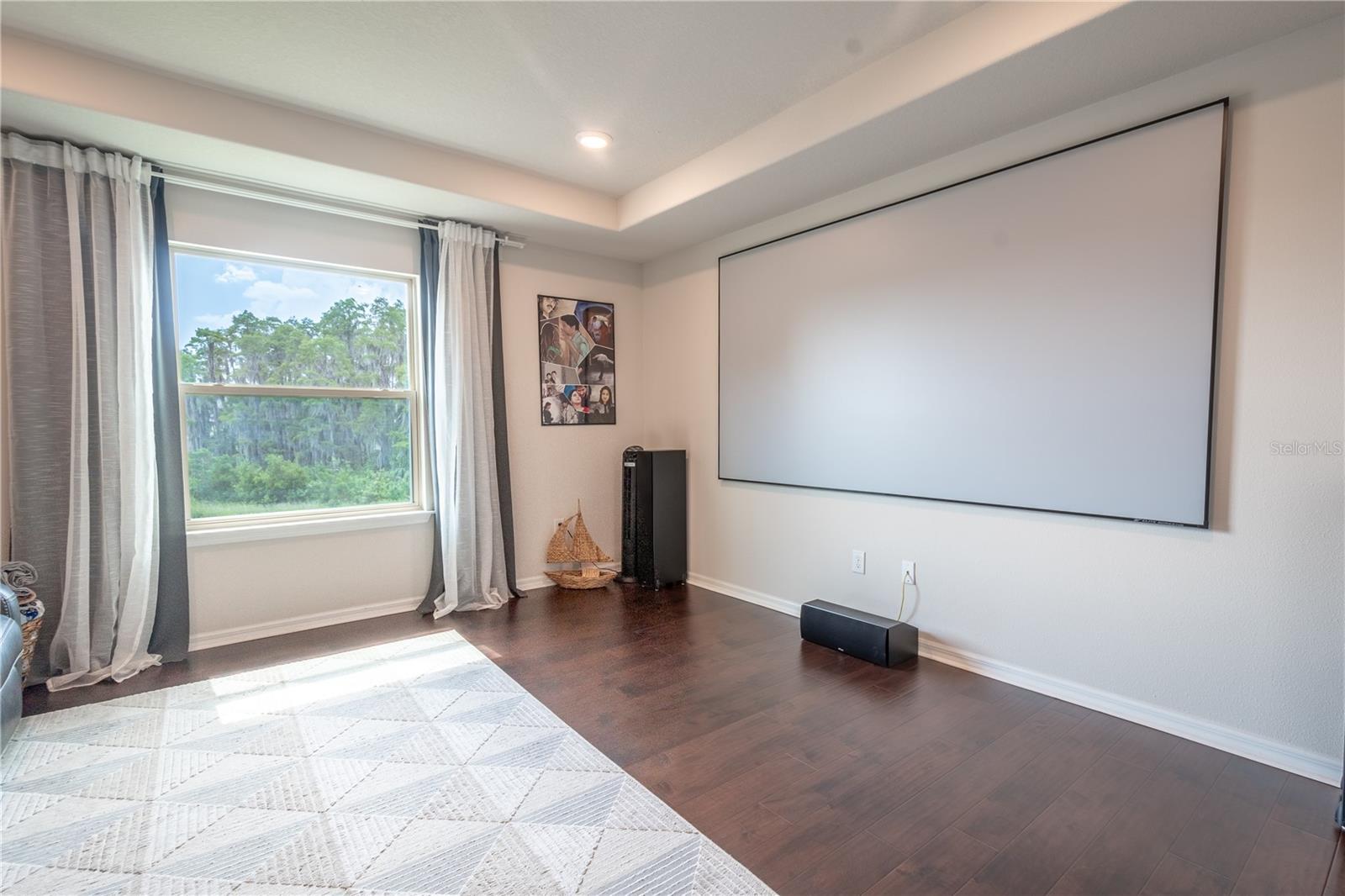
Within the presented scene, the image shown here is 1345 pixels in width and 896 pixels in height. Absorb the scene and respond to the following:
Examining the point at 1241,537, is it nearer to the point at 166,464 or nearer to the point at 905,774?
the point at 905,774

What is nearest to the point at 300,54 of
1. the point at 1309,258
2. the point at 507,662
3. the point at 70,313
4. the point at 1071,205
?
the point at 70,313

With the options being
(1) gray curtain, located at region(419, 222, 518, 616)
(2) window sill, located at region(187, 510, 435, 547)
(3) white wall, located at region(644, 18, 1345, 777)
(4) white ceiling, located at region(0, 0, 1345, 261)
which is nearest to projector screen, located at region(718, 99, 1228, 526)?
(3) white wall, located at region(644, 18, 1345, 777)

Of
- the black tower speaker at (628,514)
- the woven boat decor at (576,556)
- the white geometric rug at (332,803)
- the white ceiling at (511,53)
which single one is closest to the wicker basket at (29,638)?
the white geometric rug at (332,803)

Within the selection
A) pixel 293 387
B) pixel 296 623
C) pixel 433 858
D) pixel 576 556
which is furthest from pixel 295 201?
pixel 433 858

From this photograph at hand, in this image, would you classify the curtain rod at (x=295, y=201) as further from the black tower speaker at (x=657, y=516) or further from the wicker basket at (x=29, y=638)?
the wicker basket at (x=29, y=638)

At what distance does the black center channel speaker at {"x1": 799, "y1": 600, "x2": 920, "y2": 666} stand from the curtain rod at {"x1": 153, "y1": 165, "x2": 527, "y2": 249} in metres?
3.09

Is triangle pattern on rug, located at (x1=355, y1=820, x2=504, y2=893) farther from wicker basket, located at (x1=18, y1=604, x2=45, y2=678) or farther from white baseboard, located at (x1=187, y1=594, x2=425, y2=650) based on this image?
white baseboard, located at (x1=187, y1=594, x2=425, y2=650)

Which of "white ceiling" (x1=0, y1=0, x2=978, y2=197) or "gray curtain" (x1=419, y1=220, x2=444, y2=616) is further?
"gray curtain" (x1=419, y1=220, x2=444, y2=616)

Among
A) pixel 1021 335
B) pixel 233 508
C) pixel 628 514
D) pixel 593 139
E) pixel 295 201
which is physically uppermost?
pixel 593 139

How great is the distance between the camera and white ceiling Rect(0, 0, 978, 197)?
2193 mm

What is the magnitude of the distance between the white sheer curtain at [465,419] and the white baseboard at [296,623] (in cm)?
26

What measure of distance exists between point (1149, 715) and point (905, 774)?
3.63 ft

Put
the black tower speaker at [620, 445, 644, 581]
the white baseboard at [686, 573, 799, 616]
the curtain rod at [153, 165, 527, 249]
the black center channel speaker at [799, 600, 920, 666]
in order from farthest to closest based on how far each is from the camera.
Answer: the black tower speaker at [620, 445, 644, 581] < the white baseboard at [686, 573, 799, 616] < the curtain rod at [153, 165, 527, 249] < the black center channel speaker at [799, 600, 920, 666]

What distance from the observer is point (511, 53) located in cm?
244
